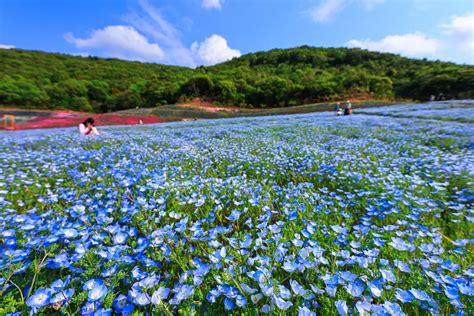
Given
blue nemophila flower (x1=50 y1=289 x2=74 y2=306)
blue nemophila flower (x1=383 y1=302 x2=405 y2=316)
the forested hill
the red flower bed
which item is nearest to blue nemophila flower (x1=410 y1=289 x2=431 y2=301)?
blue nemophila flower (x1=383 y1=302 x2=405 y2=316)

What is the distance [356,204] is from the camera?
271cm

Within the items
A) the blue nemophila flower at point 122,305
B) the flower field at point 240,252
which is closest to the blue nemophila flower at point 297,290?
the flower field at point 240,252

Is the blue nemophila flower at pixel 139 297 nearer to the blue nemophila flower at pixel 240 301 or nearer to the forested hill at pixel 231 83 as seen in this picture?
the blue nemophila flower at pixel 240 301

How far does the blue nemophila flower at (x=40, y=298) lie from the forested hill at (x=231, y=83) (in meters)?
44.7

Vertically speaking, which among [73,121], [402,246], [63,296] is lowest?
[402,246]

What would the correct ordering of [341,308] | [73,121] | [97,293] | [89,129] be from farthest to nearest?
[73,121]
[89,129]
[97,293]
[341,308]

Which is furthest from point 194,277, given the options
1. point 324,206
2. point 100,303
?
point 324,206

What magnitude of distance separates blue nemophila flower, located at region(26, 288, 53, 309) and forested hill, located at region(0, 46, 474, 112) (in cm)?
4474

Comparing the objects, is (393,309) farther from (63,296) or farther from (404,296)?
(63,296)

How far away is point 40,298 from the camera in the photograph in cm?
114

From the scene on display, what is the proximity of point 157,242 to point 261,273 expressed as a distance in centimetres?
86

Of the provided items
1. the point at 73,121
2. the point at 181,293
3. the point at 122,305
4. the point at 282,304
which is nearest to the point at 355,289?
the point at 282,304

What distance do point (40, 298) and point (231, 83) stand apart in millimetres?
47473

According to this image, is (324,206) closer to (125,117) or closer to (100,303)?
(100,303)
